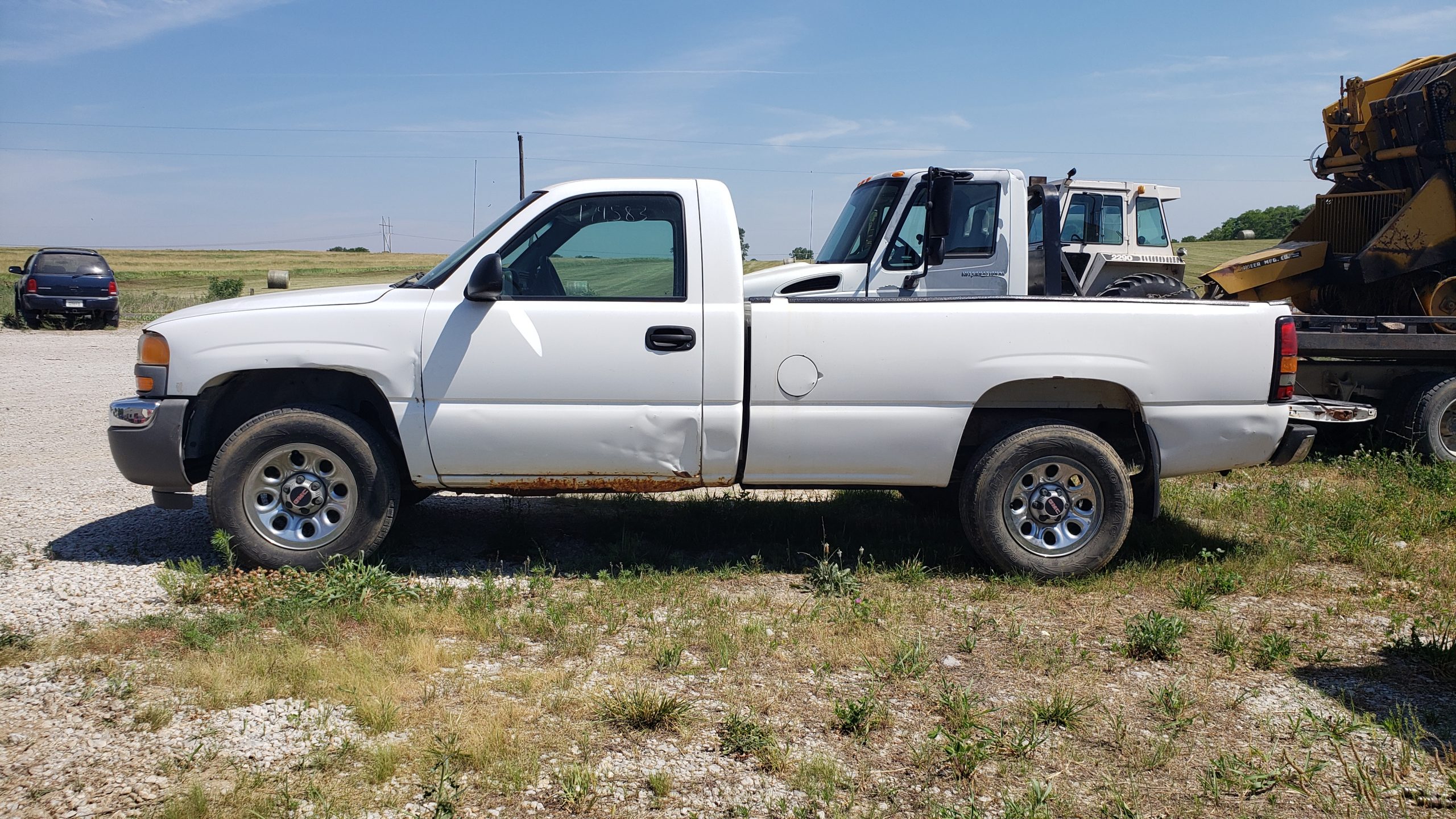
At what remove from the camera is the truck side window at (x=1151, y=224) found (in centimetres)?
1436

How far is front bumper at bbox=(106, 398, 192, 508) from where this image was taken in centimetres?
537

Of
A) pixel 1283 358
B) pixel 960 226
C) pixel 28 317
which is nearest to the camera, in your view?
pixel 1283 358

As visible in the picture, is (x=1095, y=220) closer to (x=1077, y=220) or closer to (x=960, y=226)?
(x=1077, y=220)

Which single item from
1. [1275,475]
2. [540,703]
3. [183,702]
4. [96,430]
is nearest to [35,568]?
[183,702]

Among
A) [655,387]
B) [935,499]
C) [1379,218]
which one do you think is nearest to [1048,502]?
[935,499]

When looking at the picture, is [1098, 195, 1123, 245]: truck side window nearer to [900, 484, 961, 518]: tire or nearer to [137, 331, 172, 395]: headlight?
[900, 484, 961, 518]: tire

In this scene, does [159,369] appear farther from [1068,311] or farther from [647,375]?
[1068,311]

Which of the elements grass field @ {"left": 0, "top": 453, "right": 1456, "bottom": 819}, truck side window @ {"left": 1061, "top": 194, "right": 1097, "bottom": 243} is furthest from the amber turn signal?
truck side window @ {"left": 1061, "top": 194, "right": 1097, "bottom": 243}

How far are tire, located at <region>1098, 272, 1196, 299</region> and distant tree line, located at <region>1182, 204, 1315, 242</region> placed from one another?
57789 millimetres

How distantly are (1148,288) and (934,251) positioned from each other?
5.34 metres

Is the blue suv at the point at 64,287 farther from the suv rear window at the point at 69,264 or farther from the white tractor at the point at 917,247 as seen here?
the white tractor at the point at 917,247

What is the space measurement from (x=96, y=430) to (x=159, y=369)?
5.89 metres

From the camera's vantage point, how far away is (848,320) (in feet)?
17.8

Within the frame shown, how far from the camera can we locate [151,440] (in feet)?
17.6
